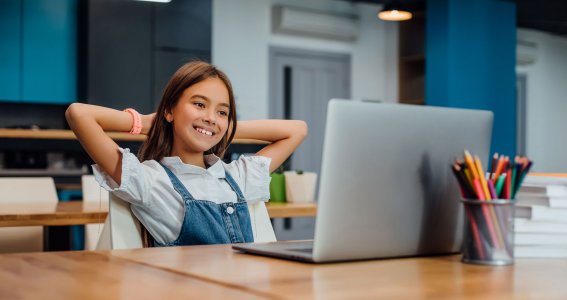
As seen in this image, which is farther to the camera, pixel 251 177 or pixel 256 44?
pixel 256 44

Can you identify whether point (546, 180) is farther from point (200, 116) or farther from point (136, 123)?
point (136, 123)

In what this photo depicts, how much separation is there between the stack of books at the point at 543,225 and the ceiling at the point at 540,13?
5.96 metres

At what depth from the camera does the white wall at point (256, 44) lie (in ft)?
23.3

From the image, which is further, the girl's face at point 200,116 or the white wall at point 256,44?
the white wall at point 256,44

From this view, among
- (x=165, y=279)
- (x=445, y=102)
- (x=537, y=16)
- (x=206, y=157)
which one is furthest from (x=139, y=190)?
(x=537, y=16)

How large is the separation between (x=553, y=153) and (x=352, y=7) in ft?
12.7

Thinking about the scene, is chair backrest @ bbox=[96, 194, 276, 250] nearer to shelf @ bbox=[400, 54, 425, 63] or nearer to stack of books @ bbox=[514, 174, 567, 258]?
stack of books @ bbox=[514, 174, 567, 258]

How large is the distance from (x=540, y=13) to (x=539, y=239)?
7.68 m

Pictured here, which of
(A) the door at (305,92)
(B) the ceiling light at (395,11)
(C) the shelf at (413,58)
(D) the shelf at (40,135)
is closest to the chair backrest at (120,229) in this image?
(D) the shelf at (40,135)

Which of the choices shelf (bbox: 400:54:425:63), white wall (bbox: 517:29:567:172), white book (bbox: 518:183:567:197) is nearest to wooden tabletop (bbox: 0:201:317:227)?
white book (bbox: 518:183:567:197)

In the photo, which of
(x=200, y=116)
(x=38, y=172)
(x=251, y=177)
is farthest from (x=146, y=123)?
(x=38, y=172)

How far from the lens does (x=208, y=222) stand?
1764 millimetres

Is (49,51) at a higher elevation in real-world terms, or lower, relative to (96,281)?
higher

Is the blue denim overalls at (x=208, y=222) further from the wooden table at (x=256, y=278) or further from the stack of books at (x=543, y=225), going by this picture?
the stack of books at (x=543, y=225)
